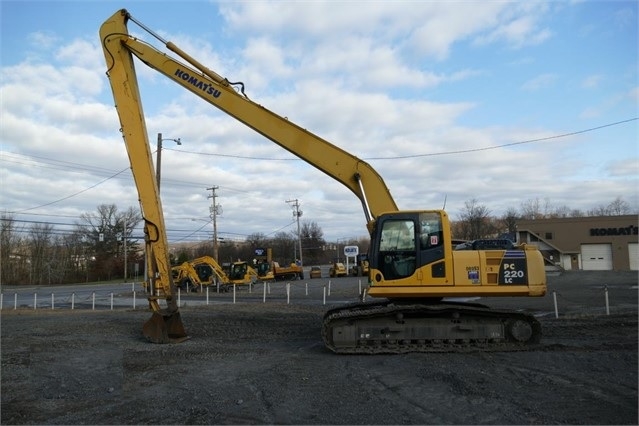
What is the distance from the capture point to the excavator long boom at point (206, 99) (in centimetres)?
1152

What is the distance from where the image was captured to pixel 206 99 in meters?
12.0

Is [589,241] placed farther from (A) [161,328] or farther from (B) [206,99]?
(A) [161,328]

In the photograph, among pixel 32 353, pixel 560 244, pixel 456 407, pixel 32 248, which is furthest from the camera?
pixel 32 248

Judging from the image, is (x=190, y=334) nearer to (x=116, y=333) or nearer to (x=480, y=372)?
(x=116, y=333)

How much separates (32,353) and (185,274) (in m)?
26.6

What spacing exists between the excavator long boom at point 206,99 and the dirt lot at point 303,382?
420 centimetres

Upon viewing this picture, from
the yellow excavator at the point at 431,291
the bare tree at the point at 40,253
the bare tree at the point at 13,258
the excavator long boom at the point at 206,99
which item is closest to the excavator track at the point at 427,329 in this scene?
the yellow excavator at the point at 431,291

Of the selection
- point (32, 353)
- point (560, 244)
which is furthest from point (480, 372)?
point (560, 244)

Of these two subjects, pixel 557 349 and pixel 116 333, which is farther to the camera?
pixel 116 333

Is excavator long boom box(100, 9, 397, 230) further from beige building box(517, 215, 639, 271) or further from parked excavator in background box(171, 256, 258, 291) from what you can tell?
beige building box(517, 215, 639, 271)

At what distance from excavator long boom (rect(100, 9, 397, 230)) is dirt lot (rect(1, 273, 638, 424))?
4204 millimetres

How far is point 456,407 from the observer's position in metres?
6.33

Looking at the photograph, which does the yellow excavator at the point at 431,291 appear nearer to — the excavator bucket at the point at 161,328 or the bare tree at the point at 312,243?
the excavator bucket at the point at 161,328

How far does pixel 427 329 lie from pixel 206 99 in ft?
24.0
